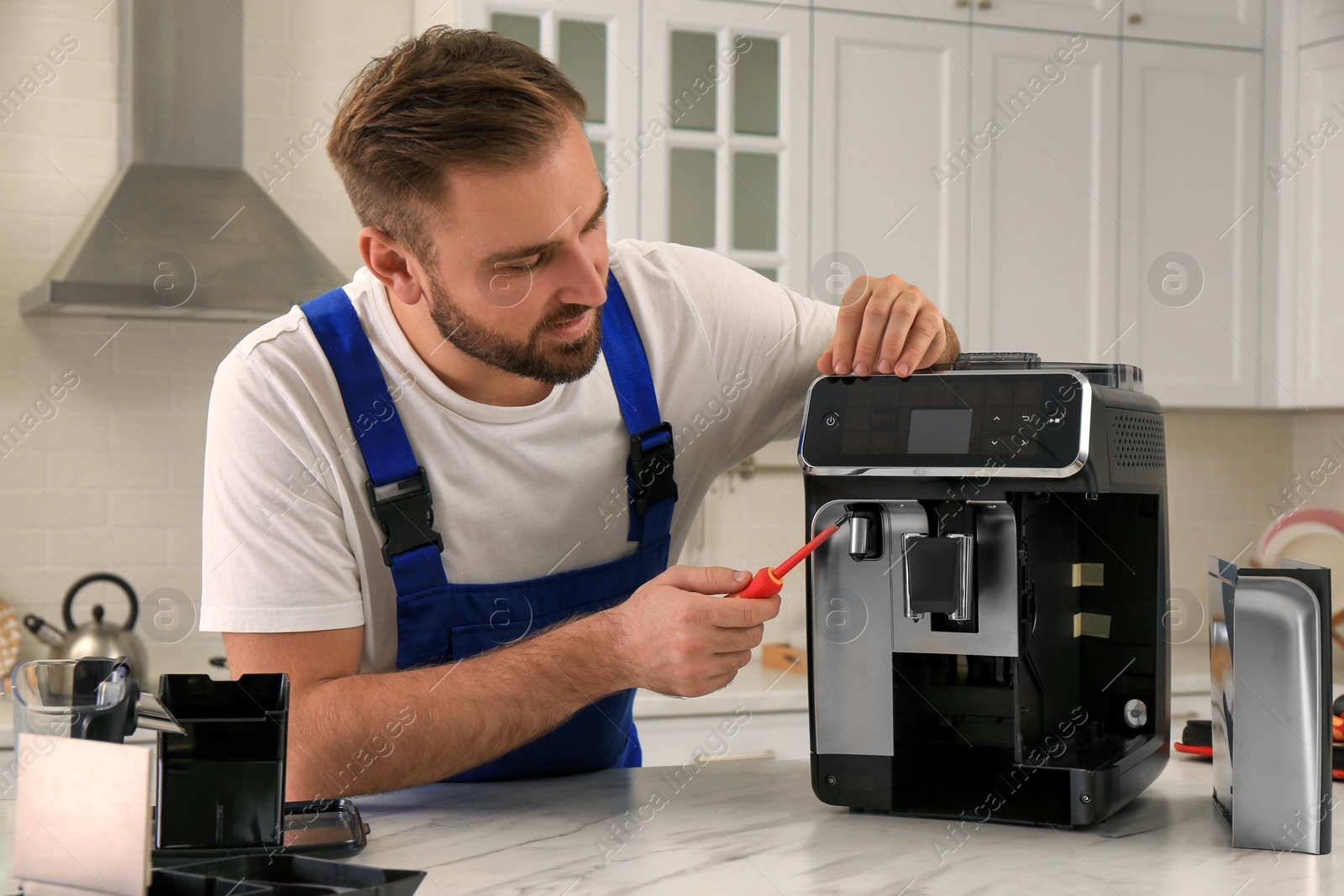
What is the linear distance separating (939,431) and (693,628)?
25 cm

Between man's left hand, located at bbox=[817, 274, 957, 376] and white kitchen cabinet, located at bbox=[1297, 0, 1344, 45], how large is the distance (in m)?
2.26

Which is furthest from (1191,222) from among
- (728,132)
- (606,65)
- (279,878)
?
(279,878)

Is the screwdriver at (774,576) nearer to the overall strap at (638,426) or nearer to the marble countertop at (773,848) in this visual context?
the marble countertop at (773,848)

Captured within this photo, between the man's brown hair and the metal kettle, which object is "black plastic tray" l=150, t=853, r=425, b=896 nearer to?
the man's brown hair

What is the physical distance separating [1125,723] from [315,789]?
2.39 ft

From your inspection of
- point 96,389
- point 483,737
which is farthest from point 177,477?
point 483,737

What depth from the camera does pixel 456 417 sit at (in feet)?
4.17

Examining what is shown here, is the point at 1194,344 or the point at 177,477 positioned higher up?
the point at 1194,344

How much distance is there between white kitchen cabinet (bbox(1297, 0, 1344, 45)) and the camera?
286 centimetres

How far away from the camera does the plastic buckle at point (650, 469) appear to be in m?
1.31

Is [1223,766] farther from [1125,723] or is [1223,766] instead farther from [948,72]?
[948,72]

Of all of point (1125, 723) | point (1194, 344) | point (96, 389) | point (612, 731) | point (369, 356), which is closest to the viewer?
point (1125, 723)

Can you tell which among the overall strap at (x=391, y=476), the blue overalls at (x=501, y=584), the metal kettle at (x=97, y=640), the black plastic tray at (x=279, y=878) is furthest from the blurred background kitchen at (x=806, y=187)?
the black plastic tray at (x=279, y=878)

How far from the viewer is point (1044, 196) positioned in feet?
9.12
